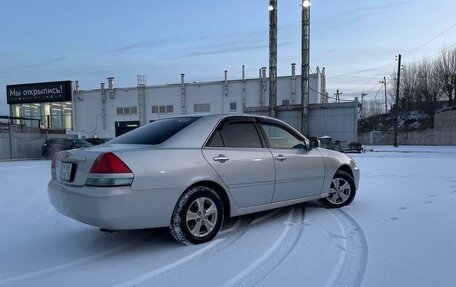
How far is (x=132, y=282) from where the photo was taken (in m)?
3.19

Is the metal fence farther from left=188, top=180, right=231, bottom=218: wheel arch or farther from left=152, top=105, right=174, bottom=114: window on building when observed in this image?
left=188, top=180, right=231, bottom=218: wheel arch

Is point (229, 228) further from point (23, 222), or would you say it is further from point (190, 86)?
point (190, 86)

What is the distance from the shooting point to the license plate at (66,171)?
404cm

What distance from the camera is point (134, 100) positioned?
4469 cm

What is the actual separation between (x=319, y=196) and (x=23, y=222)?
432 cm

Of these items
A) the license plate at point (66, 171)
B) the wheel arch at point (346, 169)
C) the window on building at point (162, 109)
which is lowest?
the wheel arch at point (346, 169)

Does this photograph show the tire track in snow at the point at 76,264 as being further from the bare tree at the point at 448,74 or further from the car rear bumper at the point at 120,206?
the bare tree at the point at 448,74

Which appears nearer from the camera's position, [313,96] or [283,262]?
[283,262]

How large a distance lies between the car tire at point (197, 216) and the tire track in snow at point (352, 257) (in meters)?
1.46

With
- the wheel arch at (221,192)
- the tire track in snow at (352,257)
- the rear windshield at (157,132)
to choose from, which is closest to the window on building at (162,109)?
the rear windshield at (157,132)

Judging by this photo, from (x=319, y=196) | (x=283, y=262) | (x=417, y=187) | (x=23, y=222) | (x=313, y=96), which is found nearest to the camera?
(x=283, y=262)

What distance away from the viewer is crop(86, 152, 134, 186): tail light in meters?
3.64

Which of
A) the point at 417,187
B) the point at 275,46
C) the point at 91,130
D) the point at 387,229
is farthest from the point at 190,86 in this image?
the point at 387,229

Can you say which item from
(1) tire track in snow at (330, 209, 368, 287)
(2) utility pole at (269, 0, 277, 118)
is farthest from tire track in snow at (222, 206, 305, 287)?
(2) utility pole at (269, 0, 277, 118)
